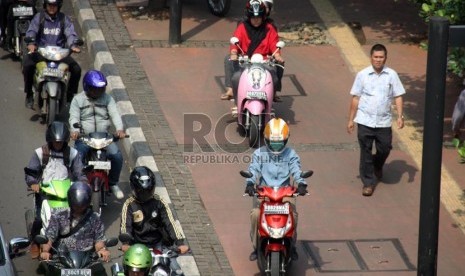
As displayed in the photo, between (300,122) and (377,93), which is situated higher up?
(377,93)

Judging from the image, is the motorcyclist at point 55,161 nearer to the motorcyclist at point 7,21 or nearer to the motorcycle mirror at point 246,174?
the motorcycle mirror at point 246,174

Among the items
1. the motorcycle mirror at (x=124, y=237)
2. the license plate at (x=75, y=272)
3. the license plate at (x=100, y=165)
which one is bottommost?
the license plate at (x=100, y=165)

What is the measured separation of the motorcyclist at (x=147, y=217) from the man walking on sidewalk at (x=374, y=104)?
10.8 feet

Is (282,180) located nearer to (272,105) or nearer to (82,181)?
(82,181)

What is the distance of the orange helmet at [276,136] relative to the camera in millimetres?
13219

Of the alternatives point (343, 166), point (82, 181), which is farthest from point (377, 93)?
point (82, 181)

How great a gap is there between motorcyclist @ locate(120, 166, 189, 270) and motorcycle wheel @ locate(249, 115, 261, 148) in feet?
12.4

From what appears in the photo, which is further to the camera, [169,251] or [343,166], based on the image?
[343,166]

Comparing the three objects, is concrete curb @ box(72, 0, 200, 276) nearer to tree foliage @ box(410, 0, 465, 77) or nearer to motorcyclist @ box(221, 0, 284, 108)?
motorcyclist @ box(221, 0, 284, 108)

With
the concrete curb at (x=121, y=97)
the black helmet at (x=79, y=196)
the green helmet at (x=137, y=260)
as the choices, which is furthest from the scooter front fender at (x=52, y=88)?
the green helmet at (x=137, y=260)

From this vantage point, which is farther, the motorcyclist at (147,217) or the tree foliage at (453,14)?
the tree foliage at (453,14)

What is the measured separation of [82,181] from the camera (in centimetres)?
1348

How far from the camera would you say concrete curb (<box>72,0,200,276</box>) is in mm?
15045

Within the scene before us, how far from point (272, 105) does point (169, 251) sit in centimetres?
574
